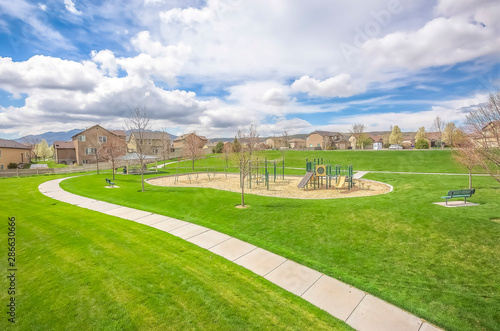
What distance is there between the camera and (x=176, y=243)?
8.54 m

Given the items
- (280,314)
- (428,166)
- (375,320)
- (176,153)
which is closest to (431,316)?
(375,320)

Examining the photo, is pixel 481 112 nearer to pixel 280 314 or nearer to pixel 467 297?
pixel 467 297

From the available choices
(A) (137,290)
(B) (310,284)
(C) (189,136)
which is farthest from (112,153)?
(C) (189,136)

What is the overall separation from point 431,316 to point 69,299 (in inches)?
317

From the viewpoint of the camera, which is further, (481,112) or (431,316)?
(481,112)

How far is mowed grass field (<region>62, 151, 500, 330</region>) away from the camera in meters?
5.72

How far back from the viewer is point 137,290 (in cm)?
555

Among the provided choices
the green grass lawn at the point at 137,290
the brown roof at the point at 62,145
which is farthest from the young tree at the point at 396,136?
the brown roof at the point at 62,145

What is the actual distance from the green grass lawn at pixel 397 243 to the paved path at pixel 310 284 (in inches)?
13.0

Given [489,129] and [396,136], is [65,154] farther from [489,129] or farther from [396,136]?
[396,136]

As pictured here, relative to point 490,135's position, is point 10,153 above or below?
above

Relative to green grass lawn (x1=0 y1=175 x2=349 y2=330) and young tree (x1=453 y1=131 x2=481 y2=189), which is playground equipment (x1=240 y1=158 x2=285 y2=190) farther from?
young tree (x1=453 y1=131 x2=481 y2=189)

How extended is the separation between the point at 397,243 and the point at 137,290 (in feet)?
27.7

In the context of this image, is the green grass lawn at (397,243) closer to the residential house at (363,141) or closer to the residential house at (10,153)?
the residential house at (10,153)
